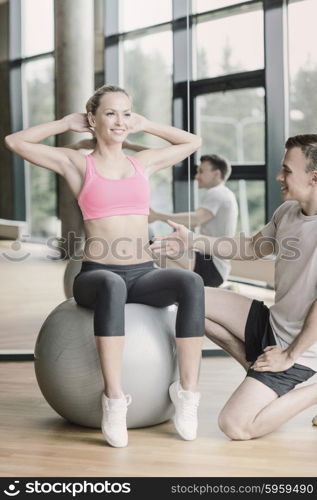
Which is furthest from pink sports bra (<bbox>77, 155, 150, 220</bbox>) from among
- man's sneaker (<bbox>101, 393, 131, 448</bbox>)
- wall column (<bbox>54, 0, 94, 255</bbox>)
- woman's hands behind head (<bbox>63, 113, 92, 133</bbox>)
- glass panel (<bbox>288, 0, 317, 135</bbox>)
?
glass panel (<bbox>288, 0, 317, 135</bbox>)

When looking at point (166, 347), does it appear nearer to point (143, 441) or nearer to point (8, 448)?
point (143, 441)

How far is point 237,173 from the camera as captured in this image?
165 inches

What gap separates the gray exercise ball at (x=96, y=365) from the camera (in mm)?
2836

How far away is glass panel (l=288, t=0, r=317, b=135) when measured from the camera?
4.04 m

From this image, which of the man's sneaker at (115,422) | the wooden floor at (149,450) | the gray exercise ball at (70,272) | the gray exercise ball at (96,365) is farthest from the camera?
the gray exercise ball at (70,272)

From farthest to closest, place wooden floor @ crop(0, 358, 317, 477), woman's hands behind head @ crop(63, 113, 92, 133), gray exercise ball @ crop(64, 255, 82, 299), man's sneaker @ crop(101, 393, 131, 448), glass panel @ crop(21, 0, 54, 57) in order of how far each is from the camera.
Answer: gray exercise ball @ crop(64, 255, 82, 299)
glass panel @ crop(21, 0, 54, 57)
woman's hands behind head @ crop(63, 113, 92, 133)
man's sneaker @ crop(101, 393, 131, 448)
wooden floor @ crop(0, 358, 317, 477)

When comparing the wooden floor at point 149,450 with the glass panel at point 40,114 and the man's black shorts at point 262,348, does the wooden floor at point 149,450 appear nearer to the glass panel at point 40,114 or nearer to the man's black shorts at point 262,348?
the man's black shorts at point 262,348

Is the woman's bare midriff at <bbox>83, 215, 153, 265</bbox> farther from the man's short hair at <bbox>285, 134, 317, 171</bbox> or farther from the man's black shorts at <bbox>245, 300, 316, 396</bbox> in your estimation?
the man's short hair at <bbox>285, 134, 317, 171</bbox>

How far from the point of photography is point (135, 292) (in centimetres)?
295

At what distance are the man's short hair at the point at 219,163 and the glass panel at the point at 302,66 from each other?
0.36m

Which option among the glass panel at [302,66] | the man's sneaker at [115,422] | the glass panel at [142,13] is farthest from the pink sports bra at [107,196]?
the glass panel at [302,66]

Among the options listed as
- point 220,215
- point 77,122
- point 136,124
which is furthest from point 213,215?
point 77,122

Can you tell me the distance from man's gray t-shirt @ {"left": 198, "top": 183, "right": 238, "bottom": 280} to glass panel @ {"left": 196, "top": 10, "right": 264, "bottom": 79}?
588 millimetres

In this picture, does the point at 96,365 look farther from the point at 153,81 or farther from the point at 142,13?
the point at 142,13
